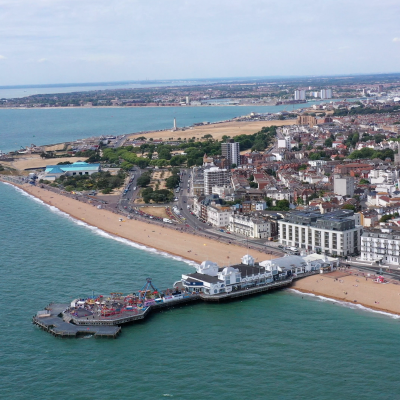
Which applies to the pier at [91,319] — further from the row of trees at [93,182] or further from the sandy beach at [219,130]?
the sandy beach at [219,130]

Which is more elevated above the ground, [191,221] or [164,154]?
[164,154]

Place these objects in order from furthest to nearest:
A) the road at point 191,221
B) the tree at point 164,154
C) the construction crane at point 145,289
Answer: the tree at point 164,154
the road at point 191,221
the construction crane at point 145,289

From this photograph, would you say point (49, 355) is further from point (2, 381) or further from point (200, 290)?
point (200, 290)

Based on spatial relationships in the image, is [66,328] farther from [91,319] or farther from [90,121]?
[90,121]

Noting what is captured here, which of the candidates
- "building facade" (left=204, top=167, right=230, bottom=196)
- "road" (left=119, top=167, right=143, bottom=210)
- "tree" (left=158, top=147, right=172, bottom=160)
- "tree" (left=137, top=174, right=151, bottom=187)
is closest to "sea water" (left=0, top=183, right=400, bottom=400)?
"road" (left=119, top=167, right=143, bottom=210)

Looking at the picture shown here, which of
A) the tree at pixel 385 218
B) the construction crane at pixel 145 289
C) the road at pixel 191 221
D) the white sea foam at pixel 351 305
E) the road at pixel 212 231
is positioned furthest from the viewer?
the tree at pixel 385 218

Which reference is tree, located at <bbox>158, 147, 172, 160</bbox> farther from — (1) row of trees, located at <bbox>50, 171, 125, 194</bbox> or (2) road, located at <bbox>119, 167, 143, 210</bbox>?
(1) row of trees, located at <bbox>50, 171, 125, 194</bbox>

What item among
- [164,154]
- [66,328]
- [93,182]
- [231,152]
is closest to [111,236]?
[66,328]

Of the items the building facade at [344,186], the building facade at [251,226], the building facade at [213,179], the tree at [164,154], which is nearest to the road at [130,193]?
the building facade at [213,179]
